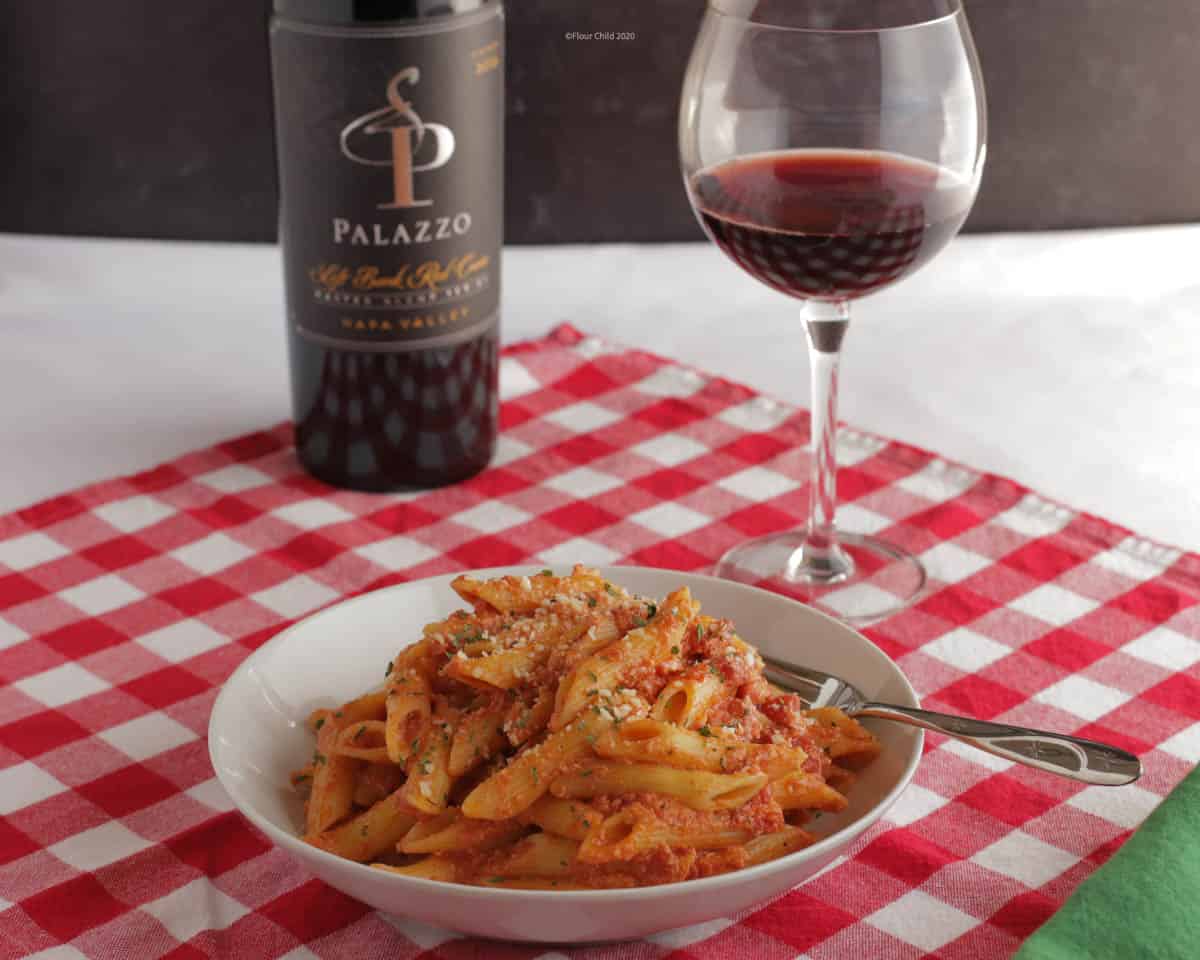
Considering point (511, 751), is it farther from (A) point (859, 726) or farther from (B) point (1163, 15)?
(B) point (1163, 15)

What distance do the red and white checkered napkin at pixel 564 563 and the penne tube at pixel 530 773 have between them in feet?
0.30

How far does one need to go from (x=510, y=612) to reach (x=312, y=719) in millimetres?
131

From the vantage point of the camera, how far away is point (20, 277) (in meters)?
1.98

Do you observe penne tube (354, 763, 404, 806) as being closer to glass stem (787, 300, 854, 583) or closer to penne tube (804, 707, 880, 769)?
penne tube (804, 707, 880, 769)

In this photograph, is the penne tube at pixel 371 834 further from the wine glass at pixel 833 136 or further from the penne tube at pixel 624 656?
the wine glass at pixel 833 136

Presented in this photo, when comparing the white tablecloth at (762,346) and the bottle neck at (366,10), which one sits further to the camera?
the white tablecloth at (762,346)

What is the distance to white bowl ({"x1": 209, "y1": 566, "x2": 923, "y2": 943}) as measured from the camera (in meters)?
0.75

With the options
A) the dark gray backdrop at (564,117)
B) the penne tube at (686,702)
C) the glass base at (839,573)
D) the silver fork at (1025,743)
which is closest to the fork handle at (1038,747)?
the silver fork at (1025,743)

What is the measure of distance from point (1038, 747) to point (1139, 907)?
0.32 feet

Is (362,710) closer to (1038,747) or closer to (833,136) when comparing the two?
(1038,747)

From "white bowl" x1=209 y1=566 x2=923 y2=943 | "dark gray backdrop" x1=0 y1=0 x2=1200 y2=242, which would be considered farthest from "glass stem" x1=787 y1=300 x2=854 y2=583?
"dark gray backdrop" x1=0 y1=0 x2=1200 y2=242

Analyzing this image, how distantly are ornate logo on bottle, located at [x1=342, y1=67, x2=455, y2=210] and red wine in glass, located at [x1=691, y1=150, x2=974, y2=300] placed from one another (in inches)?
9.4

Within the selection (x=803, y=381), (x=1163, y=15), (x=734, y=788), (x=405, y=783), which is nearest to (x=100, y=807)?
(x=405, y=783)

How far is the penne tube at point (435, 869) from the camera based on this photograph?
2.64ft
